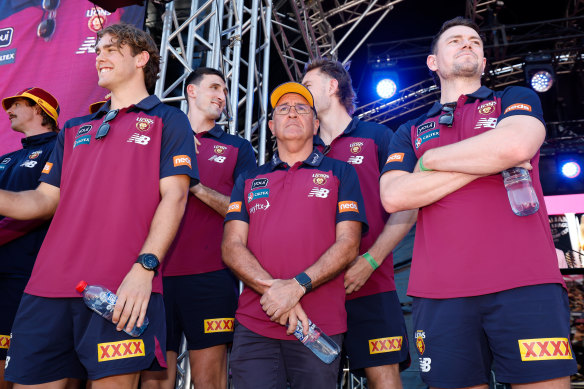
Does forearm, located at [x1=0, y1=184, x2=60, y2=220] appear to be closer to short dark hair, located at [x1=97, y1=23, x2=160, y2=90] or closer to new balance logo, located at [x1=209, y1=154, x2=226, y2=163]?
short dark hair, located at [x1=97, y1=23, x2=160, y2=90]

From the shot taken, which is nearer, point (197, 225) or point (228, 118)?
point (197, 225)

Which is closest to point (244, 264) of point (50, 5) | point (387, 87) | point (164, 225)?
point (164, 225)

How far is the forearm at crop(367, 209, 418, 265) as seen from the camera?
2.65 meters

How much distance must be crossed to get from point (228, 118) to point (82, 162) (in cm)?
227

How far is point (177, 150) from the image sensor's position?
2.19 meters

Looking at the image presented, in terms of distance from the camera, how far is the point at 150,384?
280 cm

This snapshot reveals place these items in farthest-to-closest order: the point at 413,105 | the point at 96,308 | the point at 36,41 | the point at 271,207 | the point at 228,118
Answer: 1. the point at 413,105
2. the point at 36,41
3. the point at 228,118
4. the point at 271,207
5. the point at 96,308

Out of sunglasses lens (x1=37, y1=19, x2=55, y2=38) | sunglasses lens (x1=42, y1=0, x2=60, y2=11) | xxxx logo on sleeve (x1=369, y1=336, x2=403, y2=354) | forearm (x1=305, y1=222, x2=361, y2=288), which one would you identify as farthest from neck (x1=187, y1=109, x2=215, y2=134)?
sunglasses lens (x1=42, y1=0, x2=60, y2=11)

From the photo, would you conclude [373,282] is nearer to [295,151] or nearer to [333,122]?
[295,151]

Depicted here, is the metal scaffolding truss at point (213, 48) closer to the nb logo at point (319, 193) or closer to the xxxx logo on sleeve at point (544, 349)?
the nb logo at point (319, 193)

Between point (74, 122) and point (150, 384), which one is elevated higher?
point (74, 122)

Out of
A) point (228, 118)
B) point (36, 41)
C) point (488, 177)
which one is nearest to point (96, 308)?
point (488, 177)

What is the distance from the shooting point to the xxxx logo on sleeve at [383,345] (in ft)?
8.61

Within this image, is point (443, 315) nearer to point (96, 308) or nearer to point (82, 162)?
point (96, 308)
